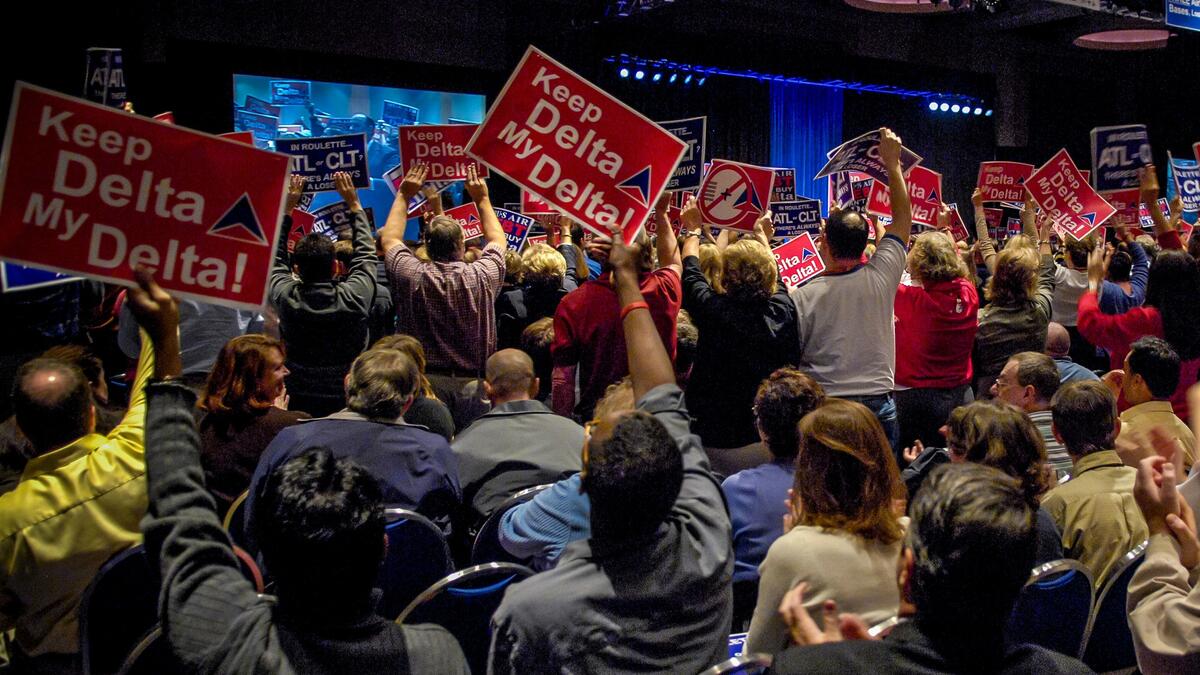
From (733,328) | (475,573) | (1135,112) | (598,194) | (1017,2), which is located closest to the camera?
(475,573)

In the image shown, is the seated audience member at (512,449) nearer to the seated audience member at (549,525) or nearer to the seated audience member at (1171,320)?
the seated audience member at (549,525)

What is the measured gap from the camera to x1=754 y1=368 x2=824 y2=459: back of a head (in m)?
3.12

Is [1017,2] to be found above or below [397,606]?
above

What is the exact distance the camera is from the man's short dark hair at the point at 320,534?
1.64m

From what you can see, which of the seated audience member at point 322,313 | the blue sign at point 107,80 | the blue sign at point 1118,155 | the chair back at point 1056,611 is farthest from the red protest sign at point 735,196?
the chair back at point 1056,611

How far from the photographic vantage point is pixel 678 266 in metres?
4.26

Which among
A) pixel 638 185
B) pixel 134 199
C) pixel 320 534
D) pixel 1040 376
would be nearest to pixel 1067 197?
pixel 1040 376

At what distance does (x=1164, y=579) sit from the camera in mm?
1933

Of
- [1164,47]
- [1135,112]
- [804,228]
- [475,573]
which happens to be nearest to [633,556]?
[475,573]

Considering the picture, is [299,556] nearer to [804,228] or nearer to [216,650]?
[216,650]

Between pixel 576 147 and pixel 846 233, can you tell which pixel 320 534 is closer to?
pixel 576 147

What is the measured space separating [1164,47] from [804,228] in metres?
13.3

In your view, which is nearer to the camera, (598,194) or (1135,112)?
(598,194)

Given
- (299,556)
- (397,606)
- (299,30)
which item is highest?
(299,30)
